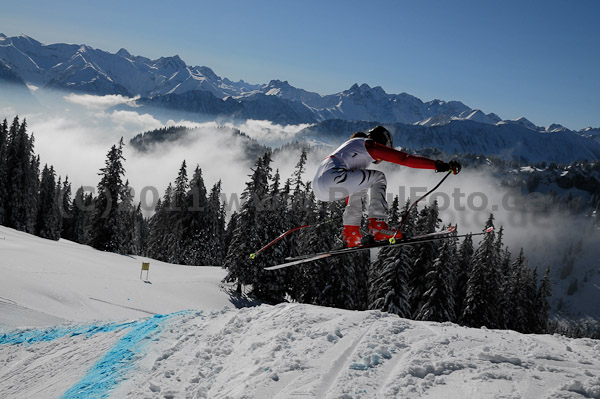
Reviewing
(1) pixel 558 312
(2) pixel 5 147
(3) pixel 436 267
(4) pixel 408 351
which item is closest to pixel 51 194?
(2) pixel 5 147

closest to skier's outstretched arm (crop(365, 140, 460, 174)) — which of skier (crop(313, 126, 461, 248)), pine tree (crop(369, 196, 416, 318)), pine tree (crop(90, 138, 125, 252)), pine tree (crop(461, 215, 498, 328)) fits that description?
skier (crop(313, 126, 461, 248))

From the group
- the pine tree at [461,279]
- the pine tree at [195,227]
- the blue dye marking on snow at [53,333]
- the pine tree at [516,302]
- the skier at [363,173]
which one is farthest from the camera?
the pine tree at [195,227]

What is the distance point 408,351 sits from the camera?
5.44 meters

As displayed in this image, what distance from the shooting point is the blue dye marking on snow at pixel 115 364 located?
579 centimetres

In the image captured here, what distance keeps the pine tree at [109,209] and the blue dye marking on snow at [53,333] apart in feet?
107

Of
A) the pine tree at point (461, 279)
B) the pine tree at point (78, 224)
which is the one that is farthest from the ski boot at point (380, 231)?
the pine tree at point (78, 224)

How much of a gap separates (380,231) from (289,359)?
3.04 metres

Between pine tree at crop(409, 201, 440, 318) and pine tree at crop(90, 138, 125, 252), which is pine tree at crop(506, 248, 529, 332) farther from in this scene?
pine tree at crop(90, 138, 125, 252)

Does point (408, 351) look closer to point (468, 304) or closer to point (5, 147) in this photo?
point (468, 304)

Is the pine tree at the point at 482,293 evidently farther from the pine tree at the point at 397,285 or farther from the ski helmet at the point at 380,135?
the ski helmet at the point at 380,135

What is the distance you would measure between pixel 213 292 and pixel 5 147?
121 feet

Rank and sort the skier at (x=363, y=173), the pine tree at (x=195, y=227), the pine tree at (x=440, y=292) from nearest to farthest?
the skier at (x=363, y=173) → the pine tree at (x=440, y=292) → the pine tree at (x=195, y=227)

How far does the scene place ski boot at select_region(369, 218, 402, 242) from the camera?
7.23 metres

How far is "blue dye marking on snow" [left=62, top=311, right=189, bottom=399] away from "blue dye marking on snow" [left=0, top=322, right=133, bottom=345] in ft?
3.57
